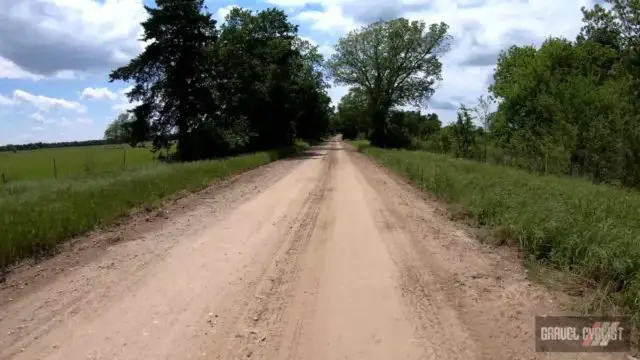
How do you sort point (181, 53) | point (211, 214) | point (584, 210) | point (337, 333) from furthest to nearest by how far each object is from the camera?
point (181, 53) → point (211, 214) → point (584, 210) → point (337, 333)

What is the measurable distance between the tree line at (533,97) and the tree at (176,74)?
1960cm

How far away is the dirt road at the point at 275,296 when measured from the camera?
16.4 ft

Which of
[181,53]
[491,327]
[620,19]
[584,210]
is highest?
[620,19]

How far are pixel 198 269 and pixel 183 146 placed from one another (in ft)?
107

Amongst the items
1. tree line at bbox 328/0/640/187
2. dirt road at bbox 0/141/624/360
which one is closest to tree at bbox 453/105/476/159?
tree line at bbox 328/0/640/187

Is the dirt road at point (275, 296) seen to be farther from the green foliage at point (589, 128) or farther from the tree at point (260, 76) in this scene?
the tree at point (260, 76)

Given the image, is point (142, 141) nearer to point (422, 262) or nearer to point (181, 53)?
point (181, 53)

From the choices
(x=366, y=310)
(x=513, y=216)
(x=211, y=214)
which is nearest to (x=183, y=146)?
(x=211, y=214)

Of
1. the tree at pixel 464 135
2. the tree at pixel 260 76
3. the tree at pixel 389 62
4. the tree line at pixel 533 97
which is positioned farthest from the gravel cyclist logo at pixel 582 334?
the tree at pixel 389 62

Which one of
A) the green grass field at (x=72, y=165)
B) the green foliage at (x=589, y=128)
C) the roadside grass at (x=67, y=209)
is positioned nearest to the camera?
the roadside grass at (x=67, y=209)

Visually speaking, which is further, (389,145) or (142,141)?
(389,145)

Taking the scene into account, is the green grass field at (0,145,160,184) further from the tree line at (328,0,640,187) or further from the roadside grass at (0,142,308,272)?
the tree line at (328,0,640,187)

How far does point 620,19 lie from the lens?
4325 centimetres

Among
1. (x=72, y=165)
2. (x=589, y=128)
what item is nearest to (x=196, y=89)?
(x=72, y=165)
